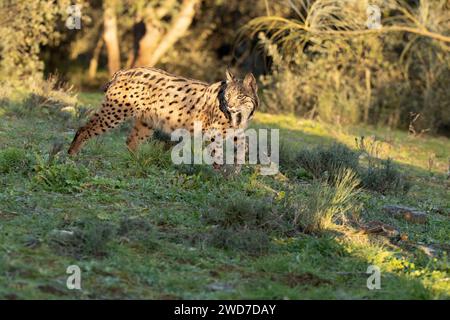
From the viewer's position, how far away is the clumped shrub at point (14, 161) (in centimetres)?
890

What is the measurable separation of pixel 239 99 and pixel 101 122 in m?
1.79

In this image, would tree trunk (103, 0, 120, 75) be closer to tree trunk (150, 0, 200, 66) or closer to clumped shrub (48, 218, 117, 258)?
tree trunk (150, 0, 200, 66)

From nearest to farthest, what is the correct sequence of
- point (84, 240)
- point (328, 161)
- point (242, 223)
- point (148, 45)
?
point (84, 240)
point (242, 223)
point (328, 161)
point (148, 45)

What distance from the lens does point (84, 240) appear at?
697 cm

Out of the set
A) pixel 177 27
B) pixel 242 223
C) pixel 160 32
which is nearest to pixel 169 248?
pixel 242 223

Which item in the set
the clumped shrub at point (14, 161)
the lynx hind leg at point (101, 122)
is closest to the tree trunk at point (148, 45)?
the lynx hind leg at point (101, 122)

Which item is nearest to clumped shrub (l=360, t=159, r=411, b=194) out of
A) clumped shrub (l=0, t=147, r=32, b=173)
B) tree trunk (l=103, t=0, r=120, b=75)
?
clumped shrub (l=0, t=147, r=32, b=173)

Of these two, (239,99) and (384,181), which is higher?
(239,99)

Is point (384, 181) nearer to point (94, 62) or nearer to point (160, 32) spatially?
point (160, 32)

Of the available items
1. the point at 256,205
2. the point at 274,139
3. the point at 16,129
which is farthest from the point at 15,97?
the point at 256,205

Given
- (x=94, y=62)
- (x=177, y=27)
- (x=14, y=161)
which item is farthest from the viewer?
(x=94, y=62)

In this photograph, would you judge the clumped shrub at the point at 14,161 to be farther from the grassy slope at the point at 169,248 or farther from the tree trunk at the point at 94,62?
the tree trunk at the point at 94,62

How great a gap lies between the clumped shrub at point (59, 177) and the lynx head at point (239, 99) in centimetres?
196
